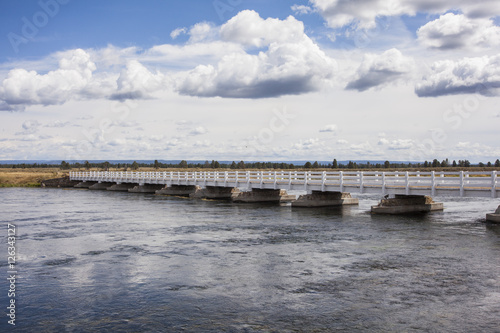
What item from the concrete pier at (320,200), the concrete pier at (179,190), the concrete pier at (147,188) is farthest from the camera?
the concrete pier at (147,188)

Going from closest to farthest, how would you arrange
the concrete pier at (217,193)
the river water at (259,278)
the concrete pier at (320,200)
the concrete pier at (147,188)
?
1. the river water at (259,278)
2. the concrete pier at (320,200)
3. the concrete pier at (217,193)
4. the concrete pier at (147,188)

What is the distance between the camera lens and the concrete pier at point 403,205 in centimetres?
3036

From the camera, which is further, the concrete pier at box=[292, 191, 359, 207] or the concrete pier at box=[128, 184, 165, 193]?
the concrete pier at box=[128, 184, 165, 193]

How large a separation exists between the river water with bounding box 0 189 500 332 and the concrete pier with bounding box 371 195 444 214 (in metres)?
4.36

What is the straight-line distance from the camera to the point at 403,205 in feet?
100

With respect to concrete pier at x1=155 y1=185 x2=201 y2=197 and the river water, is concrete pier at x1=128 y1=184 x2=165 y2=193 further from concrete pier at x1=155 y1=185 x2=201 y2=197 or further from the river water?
the river water

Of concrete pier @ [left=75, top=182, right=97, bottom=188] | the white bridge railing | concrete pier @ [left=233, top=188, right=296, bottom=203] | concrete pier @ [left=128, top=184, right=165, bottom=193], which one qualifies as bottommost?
concrete pier @ [left=75, top=182, right=97, bottom=188]

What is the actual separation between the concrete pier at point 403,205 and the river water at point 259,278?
436cm

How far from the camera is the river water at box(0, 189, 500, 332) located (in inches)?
412

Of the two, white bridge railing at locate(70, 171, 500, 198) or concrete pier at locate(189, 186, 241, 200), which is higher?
white bridge railing at locate(70, 171, 500, 198)

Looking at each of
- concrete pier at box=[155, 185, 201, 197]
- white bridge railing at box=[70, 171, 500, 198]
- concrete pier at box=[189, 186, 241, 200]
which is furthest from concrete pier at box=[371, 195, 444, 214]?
concrete pier at box=[155, 185, 201, 197]

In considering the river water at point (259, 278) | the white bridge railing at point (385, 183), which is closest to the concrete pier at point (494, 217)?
the white bridge railing at point (385, 183)

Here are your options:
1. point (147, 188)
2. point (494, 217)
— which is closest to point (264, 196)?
point (494, 217)

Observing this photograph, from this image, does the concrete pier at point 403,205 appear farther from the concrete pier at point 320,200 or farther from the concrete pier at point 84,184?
the concrete pier at point 84,184
